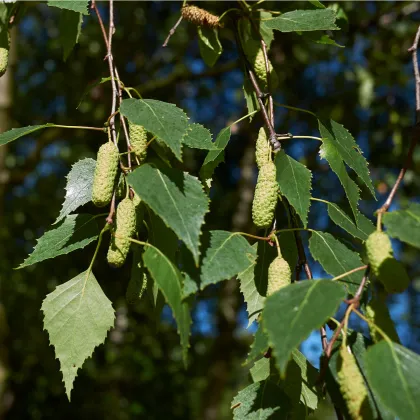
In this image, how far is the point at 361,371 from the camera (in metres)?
0.82

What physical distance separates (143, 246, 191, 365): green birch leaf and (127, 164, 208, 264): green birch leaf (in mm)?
48

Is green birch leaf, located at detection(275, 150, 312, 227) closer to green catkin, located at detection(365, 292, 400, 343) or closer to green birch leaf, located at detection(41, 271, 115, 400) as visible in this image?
green catkin, located at detection(365, 292, 400, 343)

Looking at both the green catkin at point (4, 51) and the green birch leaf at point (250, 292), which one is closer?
the green birch leaf at point (250, 292)

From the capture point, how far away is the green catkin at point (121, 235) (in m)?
0.90

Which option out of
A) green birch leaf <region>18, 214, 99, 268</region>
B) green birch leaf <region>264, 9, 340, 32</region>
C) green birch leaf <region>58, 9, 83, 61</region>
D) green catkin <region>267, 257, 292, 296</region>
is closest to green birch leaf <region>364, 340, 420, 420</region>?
green catkin <region>267, 257, 292, 296</region>

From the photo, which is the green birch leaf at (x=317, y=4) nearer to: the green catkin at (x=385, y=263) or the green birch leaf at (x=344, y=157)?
the green birch leaf at (x=344, y=157)

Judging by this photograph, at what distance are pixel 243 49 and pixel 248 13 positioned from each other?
0.09 meters

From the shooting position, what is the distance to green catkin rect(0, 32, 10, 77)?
1227 mm

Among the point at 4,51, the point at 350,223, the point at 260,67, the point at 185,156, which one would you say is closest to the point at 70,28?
the point at 4,51

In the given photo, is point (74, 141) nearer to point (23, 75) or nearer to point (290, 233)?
point (23, 75)

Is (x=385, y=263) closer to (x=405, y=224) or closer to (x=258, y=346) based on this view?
(x=405, y=224)

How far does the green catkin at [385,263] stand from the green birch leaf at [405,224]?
16 mm

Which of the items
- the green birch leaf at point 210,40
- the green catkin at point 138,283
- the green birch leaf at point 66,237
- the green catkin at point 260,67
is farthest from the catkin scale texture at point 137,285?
the green birch leaf at point 210,40

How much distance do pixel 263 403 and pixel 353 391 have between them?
230 millimetres
